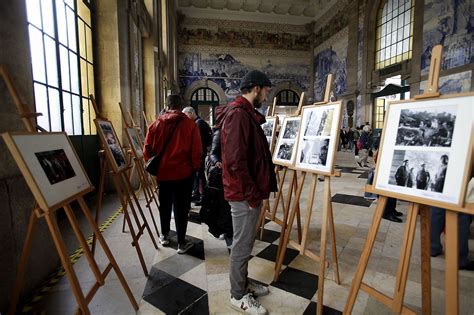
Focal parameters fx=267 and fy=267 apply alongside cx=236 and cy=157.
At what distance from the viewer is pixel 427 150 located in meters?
1.56

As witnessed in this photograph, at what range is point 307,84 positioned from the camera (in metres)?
22.6

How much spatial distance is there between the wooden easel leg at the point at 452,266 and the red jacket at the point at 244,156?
1.08 meters

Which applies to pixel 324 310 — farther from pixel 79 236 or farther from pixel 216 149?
pixel 216 149

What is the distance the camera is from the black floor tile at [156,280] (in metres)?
2.39

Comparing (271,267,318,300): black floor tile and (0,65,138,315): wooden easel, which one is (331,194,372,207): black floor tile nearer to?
(271,267,318,300): black floor tile

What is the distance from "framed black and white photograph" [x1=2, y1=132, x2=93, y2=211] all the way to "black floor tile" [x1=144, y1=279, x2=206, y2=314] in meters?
1.09

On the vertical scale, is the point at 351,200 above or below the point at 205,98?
below

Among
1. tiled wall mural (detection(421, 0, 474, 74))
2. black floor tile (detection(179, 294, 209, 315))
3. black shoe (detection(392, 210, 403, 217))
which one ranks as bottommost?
black floor tile (detection(179, 294, 209, 315))

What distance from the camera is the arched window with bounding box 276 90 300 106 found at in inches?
883

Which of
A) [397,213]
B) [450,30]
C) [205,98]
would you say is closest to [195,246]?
[397,213]

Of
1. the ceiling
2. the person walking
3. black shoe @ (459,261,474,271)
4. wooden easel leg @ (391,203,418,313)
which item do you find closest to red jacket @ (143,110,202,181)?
wooden easel leg @ (391,203,418,313)

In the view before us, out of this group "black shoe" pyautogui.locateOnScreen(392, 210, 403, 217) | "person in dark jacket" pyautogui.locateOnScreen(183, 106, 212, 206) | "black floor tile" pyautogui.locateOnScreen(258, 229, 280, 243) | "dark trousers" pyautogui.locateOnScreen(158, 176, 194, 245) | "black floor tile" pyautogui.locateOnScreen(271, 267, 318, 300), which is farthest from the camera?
"person in dark jacket" pyautogui.locateOnScreen(183, 106, 212, 206)

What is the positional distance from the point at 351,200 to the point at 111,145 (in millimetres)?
4575

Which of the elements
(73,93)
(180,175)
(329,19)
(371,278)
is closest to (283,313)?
(371,278)
